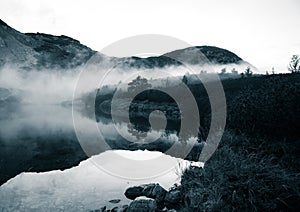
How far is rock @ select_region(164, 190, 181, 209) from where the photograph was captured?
10.8 m

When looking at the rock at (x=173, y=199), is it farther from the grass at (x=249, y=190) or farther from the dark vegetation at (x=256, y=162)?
the grass at (x=249, y=190)

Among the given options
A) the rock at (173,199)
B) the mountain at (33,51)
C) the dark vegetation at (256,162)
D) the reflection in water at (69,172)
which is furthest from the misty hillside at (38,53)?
the dark vegetation at (256,162)

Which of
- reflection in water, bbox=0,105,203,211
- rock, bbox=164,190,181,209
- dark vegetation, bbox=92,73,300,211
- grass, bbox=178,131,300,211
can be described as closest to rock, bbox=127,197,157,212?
rock, bbox=164,190,181,209

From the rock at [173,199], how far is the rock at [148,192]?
0.43 meters

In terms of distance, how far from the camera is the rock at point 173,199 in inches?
426

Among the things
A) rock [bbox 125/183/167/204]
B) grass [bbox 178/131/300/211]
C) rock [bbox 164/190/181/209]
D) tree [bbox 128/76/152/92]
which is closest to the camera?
grass [bbox 178/131/300/211]

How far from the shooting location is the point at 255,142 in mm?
10797

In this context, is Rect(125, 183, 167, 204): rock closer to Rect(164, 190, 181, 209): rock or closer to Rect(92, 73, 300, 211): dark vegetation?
Rect(164, 190, 181, 209): rock

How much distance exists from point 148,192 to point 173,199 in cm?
169

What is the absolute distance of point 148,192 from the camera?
40.3ft

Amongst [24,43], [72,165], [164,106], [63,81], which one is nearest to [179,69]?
[63,81]

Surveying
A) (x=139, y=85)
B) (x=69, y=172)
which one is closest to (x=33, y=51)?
(x=139, y=85)

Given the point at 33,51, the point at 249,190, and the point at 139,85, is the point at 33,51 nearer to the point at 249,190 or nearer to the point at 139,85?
the point at 139,85

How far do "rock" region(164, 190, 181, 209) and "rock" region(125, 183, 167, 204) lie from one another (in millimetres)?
429
